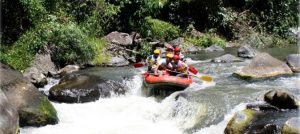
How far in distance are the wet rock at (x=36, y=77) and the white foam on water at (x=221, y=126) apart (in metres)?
5.84

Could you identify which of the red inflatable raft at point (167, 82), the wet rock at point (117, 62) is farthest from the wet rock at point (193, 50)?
the red inflatable raft at point (167, 82)

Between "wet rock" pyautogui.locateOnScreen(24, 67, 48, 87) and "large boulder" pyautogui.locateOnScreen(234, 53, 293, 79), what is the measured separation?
5815mm

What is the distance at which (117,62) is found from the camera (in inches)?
701

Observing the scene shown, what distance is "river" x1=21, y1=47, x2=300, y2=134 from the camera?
36.2ft

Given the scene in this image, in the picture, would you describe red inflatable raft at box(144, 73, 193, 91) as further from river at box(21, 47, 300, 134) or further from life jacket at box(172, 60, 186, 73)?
life jacket at box(172, 60, 186, 73)

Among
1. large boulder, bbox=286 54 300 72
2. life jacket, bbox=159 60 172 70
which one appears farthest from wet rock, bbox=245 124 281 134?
large boulder, bbox=286 54 300 72

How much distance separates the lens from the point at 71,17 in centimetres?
1988

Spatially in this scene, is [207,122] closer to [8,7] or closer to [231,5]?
[8,7]

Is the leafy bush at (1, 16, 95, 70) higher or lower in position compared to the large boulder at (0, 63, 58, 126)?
higher

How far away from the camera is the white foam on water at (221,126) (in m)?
10.2

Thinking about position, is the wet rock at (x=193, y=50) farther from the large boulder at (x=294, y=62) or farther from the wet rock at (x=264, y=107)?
the wet rock at (x=264, y=107)

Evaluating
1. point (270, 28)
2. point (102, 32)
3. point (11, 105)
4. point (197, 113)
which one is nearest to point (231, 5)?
point (270, 28)

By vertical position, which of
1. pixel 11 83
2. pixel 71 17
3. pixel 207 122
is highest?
pixel 71 17

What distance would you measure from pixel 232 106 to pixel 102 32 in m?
11.2
